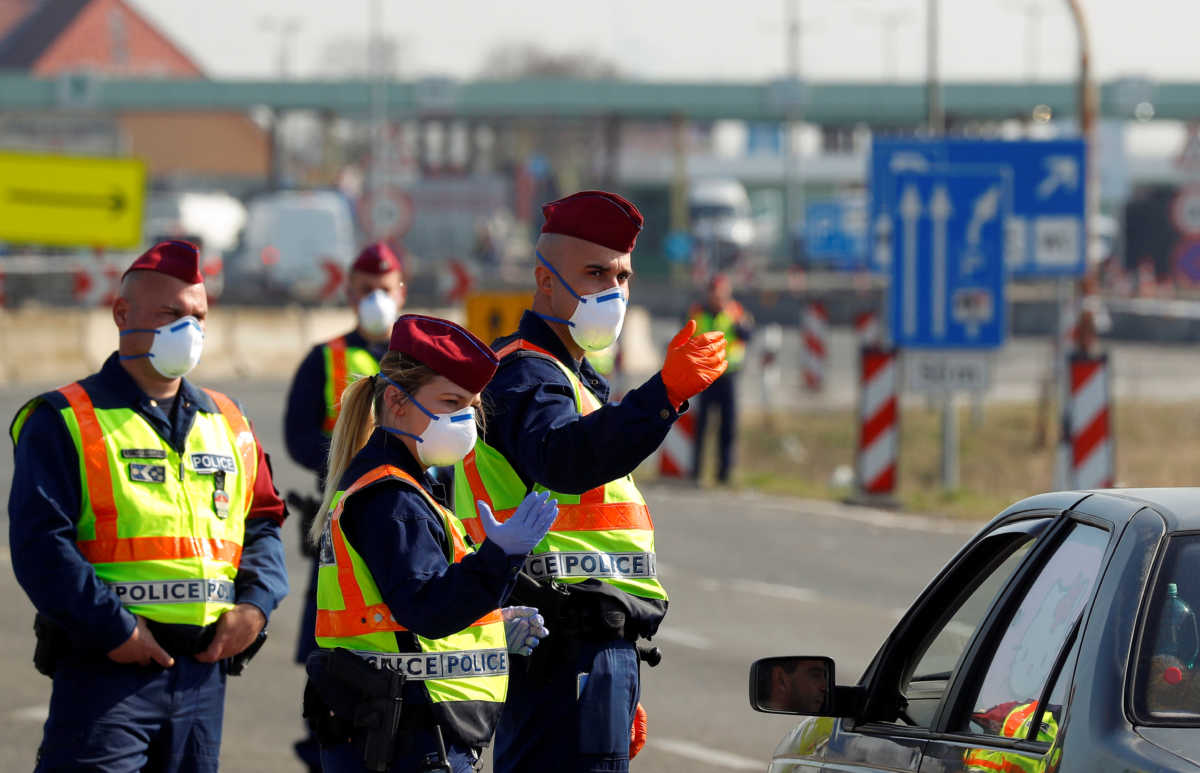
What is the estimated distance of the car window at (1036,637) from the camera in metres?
3.50

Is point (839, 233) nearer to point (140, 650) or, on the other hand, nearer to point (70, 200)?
point (70, 200)

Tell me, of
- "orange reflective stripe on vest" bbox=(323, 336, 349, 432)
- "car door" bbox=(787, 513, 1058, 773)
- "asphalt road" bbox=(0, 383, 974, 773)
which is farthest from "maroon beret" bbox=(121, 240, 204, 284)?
"asphalt road" bbox=(0, 383, 974, 773)

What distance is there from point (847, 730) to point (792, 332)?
1577 inches

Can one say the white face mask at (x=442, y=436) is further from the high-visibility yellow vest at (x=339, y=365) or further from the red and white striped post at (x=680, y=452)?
the red and white striped post at (x=680, y=452)

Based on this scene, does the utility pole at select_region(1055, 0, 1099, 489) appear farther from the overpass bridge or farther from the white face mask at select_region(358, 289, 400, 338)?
the overpass bridge

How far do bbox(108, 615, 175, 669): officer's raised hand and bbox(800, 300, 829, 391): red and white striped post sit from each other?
22.3 meters

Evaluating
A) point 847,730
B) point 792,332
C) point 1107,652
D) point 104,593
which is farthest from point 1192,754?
point 792,332

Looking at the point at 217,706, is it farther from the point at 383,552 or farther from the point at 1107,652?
the point at 1107,652

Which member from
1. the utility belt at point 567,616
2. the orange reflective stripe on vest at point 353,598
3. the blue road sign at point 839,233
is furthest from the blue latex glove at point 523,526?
the blue road sign at point 839,233

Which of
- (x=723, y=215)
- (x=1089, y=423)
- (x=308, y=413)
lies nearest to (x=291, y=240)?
(x=723, y=215)

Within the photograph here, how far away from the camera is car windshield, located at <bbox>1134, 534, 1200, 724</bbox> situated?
3186 mm

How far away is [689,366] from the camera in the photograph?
413 centimetres

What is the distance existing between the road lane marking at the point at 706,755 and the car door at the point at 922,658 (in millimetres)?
3232

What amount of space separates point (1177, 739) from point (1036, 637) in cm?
58
